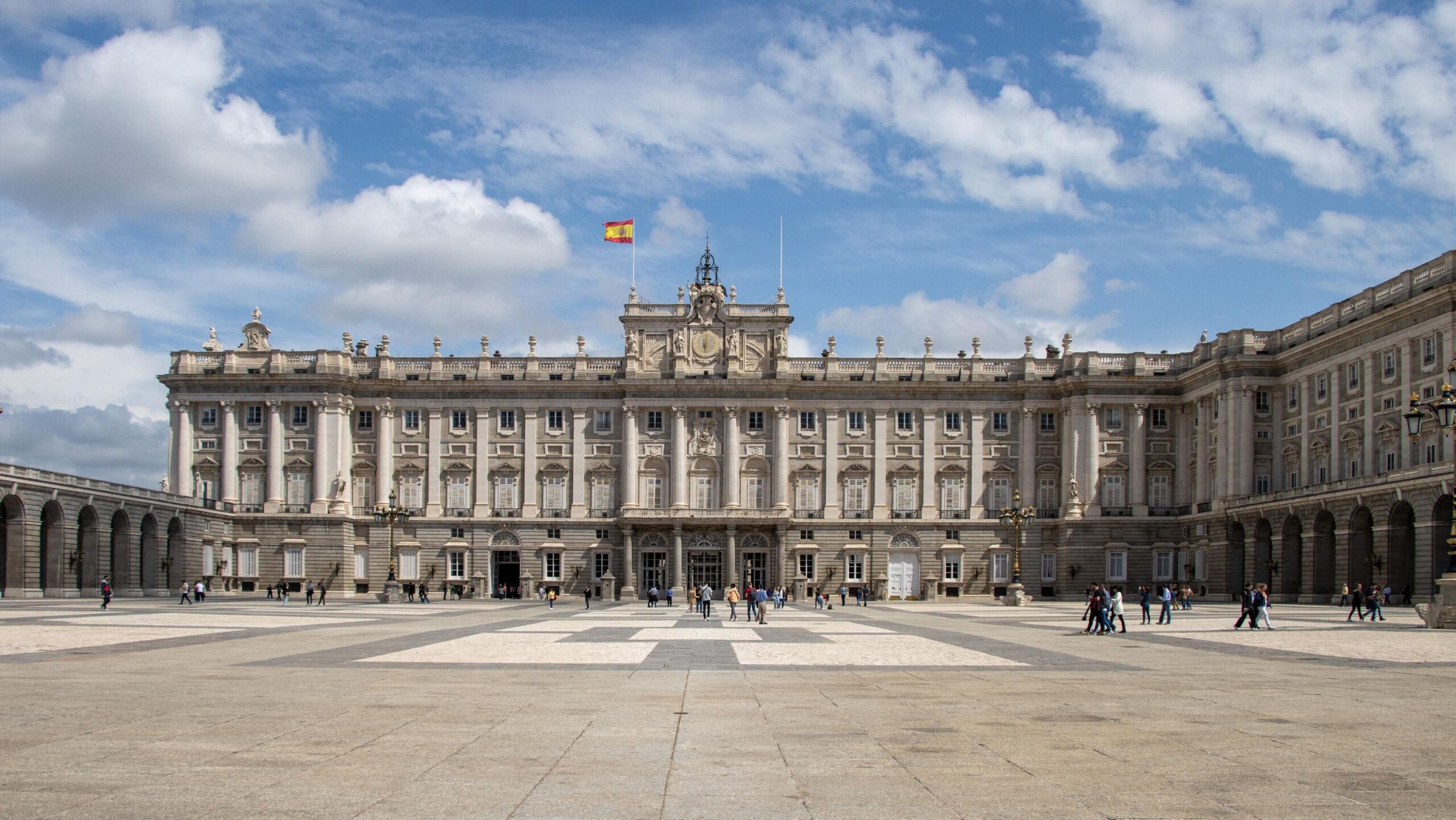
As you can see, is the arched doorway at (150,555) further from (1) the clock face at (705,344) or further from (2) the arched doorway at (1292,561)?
(2) the arched doorway at (1292,561)

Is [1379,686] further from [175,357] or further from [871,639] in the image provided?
[175,357]

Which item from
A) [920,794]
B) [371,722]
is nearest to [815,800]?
[920,794]

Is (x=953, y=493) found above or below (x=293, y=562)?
above

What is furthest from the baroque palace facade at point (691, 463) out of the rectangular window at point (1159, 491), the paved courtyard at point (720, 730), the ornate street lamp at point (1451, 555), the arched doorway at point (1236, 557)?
the paved courtyard at point (720, 730)

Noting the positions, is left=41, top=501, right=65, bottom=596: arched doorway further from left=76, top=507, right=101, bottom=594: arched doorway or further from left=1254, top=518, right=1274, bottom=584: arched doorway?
left=1254, top=518, right=1274, bottom=584: arched doorway

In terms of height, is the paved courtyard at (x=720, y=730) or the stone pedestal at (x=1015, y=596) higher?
the paved courtyard at (x=720, y=730)

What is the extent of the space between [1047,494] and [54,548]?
61238 mm

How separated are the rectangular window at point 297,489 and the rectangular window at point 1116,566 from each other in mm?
54732

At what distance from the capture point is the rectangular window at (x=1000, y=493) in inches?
3538

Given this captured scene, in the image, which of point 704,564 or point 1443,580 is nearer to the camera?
point 1443,580

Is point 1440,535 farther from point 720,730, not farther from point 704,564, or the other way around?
point 720,730

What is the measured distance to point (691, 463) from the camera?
90.1 meters

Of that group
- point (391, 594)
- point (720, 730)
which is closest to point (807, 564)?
point (391, 594)

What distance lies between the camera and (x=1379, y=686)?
21.3 m
